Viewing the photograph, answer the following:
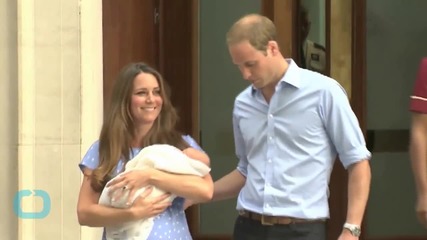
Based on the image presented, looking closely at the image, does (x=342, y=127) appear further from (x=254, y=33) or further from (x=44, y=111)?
(x=44, y=111)

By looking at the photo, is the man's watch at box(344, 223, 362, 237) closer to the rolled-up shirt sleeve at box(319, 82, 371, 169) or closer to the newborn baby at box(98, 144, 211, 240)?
the rolled-up shirt sleeve at box(319, 82, 371, 169)

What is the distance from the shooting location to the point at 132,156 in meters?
3.13

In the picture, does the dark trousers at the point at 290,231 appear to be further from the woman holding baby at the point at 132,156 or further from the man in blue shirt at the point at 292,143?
the woman holding baby at the point at 132,156

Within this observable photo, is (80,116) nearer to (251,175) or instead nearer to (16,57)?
(16,57)

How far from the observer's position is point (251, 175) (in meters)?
3.37

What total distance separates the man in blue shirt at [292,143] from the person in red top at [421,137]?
Answer: 297 millimetres

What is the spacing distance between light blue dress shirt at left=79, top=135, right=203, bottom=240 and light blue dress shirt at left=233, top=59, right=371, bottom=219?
→ 13.0 inches

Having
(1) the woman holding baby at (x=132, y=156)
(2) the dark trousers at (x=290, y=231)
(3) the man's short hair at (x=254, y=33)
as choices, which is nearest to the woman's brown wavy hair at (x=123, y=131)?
(1) the woman holding baby at (x=132, y=156)

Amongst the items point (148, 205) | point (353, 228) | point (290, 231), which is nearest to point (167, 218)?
point (148, 205)

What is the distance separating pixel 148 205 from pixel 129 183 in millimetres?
114

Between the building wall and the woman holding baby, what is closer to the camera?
the woman holding baby

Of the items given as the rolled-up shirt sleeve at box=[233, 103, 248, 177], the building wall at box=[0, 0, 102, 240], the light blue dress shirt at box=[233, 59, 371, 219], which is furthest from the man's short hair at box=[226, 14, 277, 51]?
the building wall at box=[0, 0, 102, 240]

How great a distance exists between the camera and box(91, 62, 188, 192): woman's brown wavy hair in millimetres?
3084

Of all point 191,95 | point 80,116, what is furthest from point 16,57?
point 191,95
